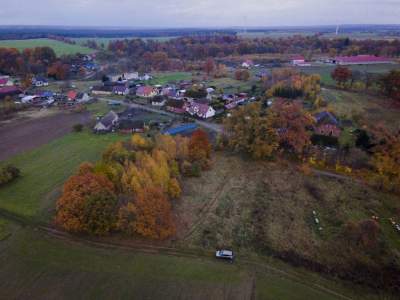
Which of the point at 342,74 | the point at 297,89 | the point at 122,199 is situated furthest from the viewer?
the point at 342,74

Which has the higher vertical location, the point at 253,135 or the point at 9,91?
the point at 9,91

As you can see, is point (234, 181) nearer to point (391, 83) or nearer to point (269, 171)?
point (269, 171)

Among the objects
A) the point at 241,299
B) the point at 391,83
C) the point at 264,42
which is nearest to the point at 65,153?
the point at 241,299

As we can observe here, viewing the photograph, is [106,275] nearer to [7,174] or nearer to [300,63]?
[7,174]

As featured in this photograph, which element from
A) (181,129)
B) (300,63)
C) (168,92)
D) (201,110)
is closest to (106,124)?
(181,129)

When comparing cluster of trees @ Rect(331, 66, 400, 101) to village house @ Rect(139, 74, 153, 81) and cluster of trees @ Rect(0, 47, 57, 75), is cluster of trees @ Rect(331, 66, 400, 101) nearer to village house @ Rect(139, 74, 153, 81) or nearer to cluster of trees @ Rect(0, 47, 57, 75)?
village house @ Rect(139, 74, 153, 81)

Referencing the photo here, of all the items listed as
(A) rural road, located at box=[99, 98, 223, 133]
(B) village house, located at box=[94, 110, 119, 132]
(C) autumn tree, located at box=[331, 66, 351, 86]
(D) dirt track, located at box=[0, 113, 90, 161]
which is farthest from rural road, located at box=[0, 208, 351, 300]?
(C) autumn tree, located at box=[331, 66, 351, 86]
